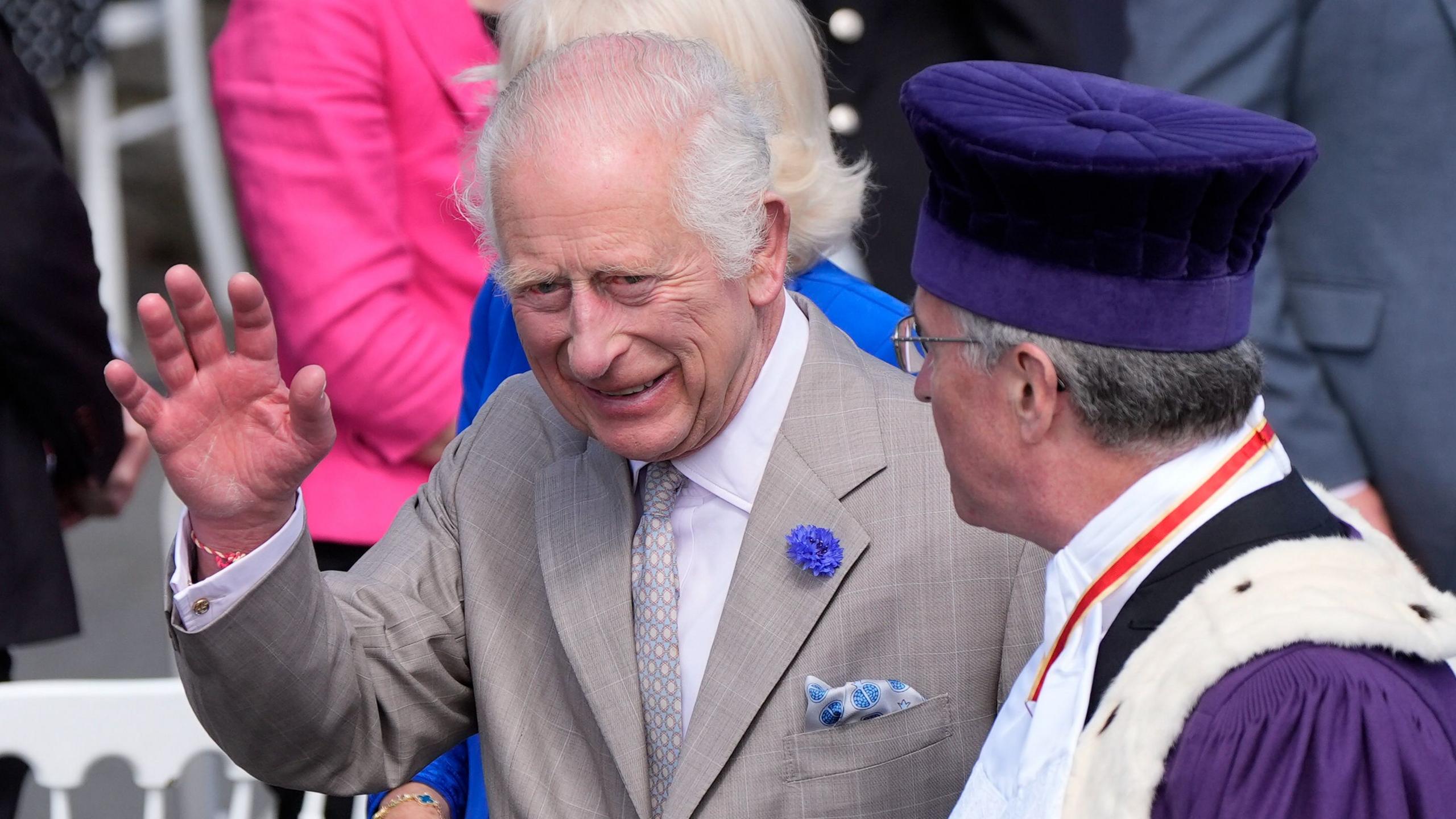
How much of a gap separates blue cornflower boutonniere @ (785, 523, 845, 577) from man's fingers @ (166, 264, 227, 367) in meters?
0.70

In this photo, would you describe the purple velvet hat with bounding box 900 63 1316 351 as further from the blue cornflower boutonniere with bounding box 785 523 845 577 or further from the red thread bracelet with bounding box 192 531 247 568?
the red thread bracelet with bounding box 192 531 247 568

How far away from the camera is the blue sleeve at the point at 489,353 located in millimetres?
2660

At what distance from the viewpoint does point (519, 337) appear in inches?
94.7

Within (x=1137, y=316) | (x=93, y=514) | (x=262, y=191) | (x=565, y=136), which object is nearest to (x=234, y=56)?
(x=262, y=191)

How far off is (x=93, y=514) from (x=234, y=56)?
1017 mm

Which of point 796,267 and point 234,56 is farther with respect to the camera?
point 234,56

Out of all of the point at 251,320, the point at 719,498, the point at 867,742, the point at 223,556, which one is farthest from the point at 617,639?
the point at 251,320

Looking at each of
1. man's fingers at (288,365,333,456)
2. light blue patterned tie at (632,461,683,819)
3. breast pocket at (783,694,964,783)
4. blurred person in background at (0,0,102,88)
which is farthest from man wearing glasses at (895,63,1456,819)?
blurred person in background at (0,0,102,88)

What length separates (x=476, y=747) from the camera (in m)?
2.57

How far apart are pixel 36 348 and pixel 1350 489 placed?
93.3 inches

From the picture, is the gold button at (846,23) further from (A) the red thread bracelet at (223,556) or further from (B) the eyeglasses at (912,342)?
(A) the red thread bracelet at (223,556)

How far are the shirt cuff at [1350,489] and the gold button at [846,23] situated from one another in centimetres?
121

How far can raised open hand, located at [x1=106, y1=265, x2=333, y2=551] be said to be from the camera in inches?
71.6

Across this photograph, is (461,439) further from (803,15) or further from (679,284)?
(803,15)
